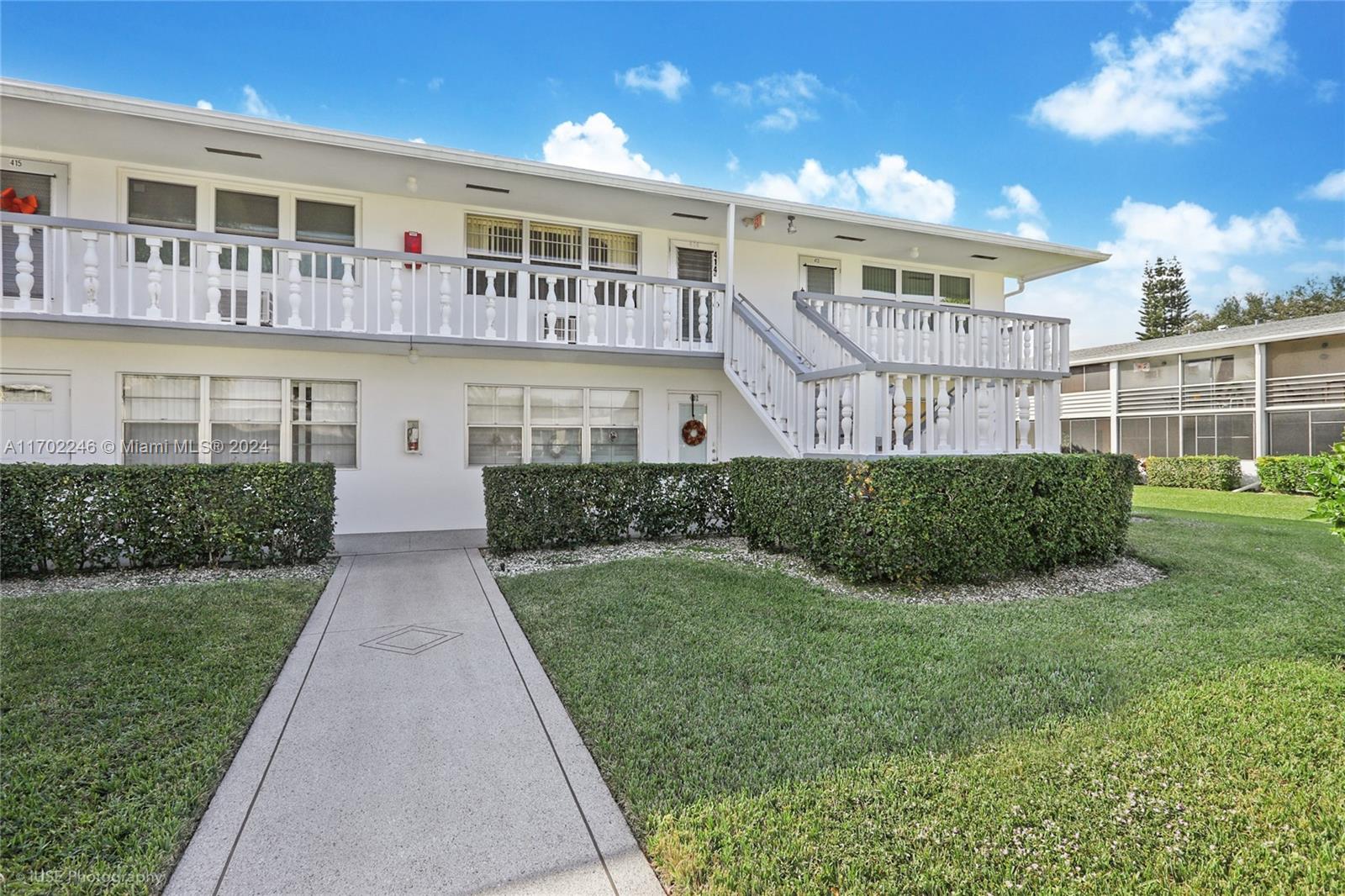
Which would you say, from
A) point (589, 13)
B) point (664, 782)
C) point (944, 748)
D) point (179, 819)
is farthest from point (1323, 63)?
point (179, 819)

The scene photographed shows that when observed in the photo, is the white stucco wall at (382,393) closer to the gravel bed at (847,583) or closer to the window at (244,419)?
the window at (244,419)

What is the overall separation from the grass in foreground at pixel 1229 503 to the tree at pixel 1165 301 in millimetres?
31186

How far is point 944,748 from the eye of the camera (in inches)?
114

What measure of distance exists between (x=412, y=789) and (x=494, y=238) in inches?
339

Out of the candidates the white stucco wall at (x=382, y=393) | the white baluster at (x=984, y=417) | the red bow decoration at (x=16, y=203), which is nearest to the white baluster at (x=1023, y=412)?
the white baluster at (x=984, y=417)

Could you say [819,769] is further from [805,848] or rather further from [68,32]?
[68,32]

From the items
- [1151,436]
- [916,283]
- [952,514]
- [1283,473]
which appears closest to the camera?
[952,514]

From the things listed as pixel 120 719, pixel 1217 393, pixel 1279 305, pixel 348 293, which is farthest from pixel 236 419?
pixel 1279 305

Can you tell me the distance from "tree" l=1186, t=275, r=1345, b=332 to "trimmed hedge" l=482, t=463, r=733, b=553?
4303cm

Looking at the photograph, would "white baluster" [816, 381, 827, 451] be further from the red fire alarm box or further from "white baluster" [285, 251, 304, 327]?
"white baluster" [285, 251, 304, 327]

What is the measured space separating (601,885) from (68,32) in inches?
440

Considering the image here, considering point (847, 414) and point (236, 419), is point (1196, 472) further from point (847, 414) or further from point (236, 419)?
point (236, 419)

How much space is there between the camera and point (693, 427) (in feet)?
34.3

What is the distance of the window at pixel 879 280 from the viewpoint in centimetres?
1186
